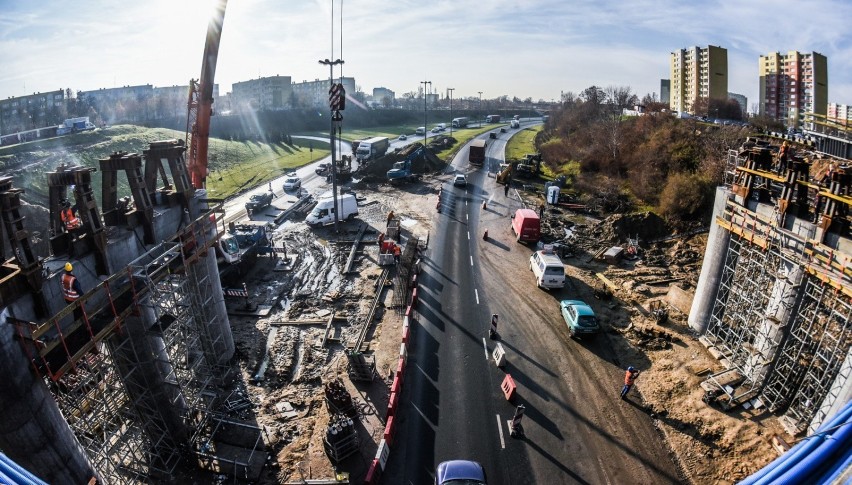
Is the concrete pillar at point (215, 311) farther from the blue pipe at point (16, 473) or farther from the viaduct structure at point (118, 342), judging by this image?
the blue pipe at point (16, 473)

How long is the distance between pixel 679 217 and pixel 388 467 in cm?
2708

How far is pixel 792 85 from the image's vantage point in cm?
5303

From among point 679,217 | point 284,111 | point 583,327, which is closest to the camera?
point 583,327

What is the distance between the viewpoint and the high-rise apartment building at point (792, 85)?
50656 millimetres

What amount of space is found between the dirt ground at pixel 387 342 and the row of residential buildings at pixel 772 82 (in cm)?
3346

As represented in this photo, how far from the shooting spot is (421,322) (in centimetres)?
2180

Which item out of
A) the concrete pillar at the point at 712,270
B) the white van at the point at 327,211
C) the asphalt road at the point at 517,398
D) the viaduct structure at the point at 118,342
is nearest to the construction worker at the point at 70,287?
the viaduct structure at the point at 118,342

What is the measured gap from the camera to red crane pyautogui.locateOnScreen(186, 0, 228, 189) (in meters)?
23.1

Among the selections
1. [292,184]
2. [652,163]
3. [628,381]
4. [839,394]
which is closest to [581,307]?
[628,381]

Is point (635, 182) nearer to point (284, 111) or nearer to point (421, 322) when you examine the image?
point (421, 322)

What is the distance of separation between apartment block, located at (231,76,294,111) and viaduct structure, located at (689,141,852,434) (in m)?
154

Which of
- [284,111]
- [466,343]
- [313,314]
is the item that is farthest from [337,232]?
[284,111]

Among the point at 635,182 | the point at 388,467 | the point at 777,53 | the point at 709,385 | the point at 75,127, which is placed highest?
the point at 777,53

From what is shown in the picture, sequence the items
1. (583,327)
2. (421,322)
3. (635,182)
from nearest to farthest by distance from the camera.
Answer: (583,327)
(421,322)
(635,182)
